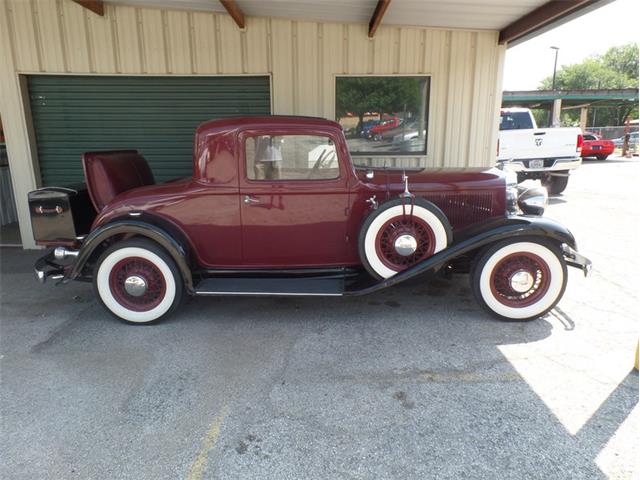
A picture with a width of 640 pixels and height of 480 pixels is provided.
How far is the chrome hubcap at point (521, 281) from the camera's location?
12.1 ft

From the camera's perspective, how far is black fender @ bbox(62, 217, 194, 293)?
377 cm

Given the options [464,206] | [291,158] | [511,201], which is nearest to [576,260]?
[511,201]

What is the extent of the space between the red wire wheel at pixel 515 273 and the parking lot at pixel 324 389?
0.24 metres

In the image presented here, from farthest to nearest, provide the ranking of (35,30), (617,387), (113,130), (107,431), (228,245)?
(113,130), (35,30), (228,245), (617,387), (107,431)

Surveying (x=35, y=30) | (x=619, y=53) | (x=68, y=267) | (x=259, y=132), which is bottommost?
(x=68, y=267)

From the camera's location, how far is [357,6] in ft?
17.0

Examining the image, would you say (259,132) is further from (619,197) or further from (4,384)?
(619,197)

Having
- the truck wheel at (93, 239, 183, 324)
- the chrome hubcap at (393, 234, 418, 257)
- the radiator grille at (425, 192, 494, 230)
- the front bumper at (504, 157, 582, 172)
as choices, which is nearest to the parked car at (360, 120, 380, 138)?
the radiator grille at (425, 192, 494, 230)

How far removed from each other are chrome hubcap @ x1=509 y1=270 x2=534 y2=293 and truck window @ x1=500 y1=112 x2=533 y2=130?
8463 mm

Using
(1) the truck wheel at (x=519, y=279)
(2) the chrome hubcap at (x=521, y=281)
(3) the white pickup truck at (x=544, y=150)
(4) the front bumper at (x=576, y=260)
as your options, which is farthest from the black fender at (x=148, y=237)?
(3) the white pickup truck at (x=544, y=150)

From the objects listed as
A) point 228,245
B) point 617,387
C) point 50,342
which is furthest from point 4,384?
point 617,387

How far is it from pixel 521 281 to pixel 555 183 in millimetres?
7848

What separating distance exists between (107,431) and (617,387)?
3175 millimetres

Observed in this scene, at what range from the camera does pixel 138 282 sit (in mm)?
3877
